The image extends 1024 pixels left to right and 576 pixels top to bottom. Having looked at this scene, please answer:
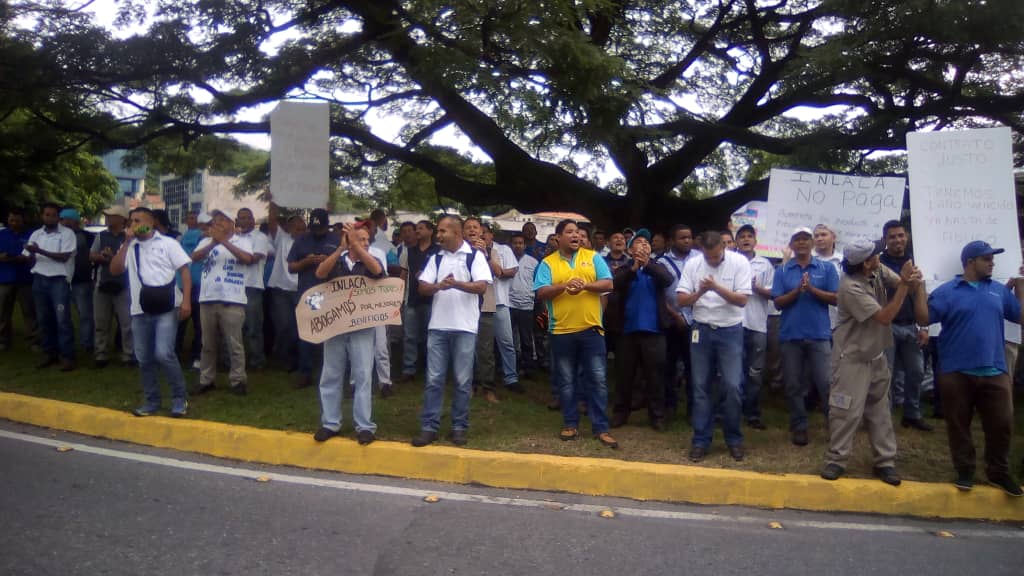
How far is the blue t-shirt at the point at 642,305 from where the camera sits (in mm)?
7258

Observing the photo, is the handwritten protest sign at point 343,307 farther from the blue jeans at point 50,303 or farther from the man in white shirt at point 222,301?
the blue jeans at point 50,303

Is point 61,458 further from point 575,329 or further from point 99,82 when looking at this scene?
point 99,82

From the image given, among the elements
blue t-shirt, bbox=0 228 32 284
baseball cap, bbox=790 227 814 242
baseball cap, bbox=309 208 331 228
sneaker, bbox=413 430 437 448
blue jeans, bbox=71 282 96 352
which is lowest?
sneaker, bbox=413 430 437 448

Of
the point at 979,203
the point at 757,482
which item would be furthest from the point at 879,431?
the point at 979,203

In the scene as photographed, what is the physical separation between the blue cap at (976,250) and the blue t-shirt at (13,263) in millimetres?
9941

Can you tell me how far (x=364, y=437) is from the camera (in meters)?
6.39

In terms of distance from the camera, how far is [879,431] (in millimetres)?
6031

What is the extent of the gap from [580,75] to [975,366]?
4492 millimetres

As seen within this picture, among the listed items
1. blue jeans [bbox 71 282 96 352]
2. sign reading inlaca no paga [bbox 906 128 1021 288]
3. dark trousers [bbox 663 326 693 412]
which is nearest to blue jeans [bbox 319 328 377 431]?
dark trousers [bbox 663 326 693 412]

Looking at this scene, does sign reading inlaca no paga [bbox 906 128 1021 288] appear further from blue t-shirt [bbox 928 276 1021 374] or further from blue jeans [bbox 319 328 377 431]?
blue jeans [bbox 319 328 377 431]

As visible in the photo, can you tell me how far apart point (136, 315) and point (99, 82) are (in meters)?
5.62

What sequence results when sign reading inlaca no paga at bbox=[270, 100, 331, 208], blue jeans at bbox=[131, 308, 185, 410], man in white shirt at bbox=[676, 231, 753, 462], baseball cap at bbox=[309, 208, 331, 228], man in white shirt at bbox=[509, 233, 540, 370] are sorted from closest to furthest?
man in white shirt at bbox=[676, 231, 753, 462], sign reading inlaca no paga at bbox=[270, 100, 331, 208], blue jeans at bbox=[131, 308, 185, 410], baseball cap at bbox=[309, 208, 331, 228], man in white shirt at bbox=[509, 233, 540, 370]

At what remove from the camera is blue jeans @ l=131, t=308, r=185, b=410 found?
7.10m

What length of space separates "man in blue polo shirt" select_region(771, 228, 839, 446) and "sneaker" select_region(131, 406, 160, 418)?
5.58 m
